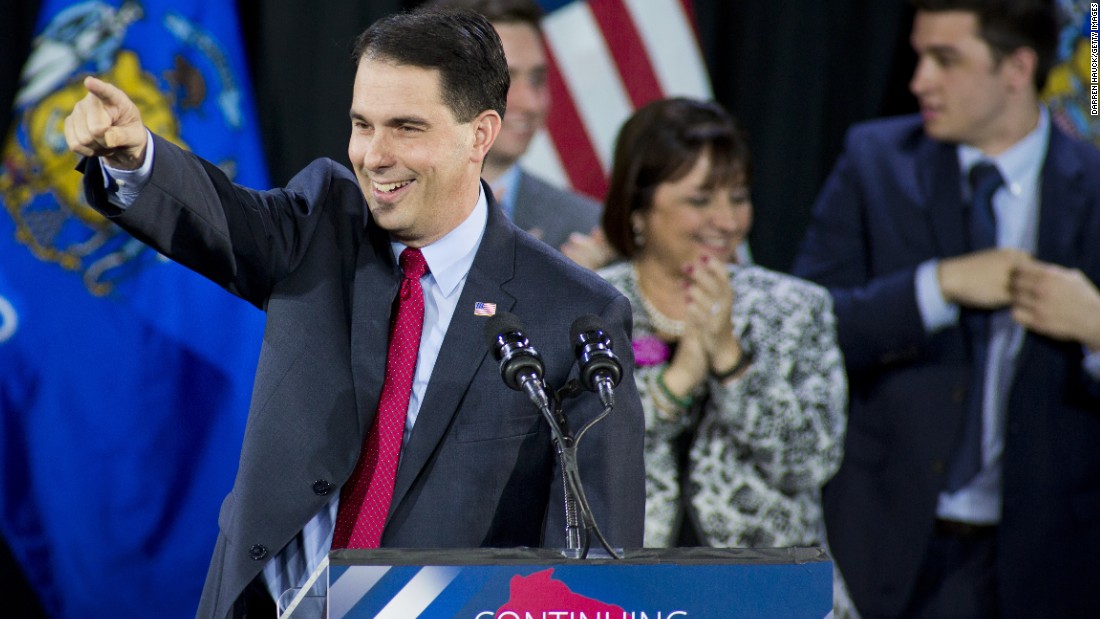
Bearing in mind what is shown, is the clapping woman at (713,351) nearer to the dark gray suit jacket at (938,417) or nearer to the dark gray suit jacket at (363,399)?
the dark gray suit jacket at (938,417)

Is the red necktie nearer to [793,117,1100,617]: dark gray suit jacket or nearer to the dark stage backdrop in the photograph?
[793,117,1100,617]: dark gray suit jacket

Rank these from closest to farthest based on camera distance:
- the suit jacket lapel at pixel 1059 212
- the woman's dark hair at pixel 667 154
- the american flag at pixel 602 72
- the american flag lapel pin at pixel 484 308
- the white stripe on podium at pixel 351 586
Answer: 1. the white stripe on podium at pixel 351 586
2. the american flag lapel pin at pixel 484 308
3. the woman's dark hair at pixel 667 154
4. the suit jacket lapel at pixel 1059 212
5. the american flag at pixel 602 72

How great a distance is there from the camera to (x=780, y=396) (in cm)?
322

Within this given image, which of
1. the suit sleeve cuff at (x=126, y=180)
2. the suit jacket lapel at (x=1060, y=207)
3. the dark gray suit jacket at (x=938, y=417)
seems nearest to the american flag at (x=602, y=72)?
the dark gray suit jacket at (x=938, y=417)

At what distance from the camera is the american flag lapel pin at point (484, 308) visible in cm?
192

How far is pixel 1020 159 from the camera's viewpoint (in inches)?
153

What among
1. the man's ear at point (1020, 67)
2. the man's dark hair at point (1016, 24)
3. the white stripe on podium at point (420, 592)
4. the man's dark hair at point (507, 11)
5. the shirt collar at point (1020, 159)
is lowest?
the white stripe on podium at point (420, 592)

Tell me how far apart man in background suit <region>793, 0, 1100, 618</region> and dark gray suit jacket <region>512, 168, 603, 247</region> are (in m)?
0.72

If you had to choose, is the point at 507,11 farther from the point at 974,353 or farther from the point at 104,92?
the point at 104,92

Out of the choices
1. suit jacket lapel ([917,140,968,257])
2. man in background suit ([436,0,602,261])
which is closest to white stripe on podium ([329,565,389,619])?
man in background suit ([436,0,602,261])

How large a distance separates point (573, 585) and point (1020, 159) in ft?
9.61

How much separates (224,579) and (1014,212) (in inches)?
110

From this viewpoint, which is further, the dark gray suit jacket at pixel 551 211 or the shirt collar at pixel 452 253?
the dark gray suit jacket at pixel 551 211

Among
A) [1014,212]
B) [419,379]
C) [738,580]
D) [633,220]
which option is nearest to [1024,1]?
[1014,212]
